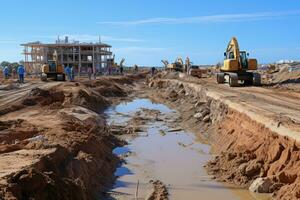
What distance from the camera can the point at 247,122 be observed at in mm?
16016

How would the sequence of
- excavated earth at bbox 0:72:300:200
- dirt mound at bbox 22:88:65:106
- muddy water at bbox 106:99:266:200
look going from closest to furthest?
1. excavated earth at bbox 0:72:300:200
2. muddy water at bbox 106:99:266:200
3. dirt mound at bbox 22:88:65:106

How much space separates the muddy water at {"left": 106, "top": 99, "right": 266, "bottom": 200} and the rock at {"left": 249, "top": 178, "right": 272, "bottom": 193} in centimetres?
20

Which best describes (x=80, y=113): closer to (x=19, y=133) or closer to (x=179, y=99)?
(x=19, y=133)

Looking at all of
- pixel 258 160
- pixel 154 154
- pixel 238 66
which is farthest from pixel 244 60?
pixel 258 160

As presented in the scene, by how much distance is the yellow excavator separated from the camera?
3369 cm

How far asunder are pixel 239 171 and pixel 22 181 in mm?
6577

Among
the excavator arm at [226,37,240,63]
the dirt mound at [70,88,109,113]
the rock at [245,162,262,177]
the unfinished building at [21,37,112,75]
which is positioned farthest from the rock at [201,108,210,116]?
the unfinished building at [21,37,112,75]

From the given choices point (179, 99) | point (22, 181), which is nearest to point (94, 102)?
point (179, 99)

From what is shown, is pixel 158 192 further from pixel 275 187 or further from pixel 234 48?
pixel 234 48

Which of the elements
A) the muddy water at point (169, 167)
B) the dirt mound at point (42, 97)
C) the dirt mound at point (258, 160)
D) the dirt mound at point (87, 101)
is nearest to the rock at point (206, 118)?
the muddy water at point (169, 167)

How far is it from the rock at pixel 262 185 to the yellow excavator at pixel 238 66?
2288 cm

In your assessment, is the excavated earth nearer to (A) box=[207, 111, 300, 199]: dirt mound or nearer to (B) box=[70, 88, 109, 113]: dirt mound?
(A) box=[207, 111, 300, 199]: dirt mound

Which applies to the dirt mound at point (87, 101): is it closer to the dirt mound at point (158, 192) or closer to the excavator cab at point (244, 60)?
the excavator cab at point (244, 60)

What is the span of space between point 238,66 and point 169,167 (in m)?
20.5
